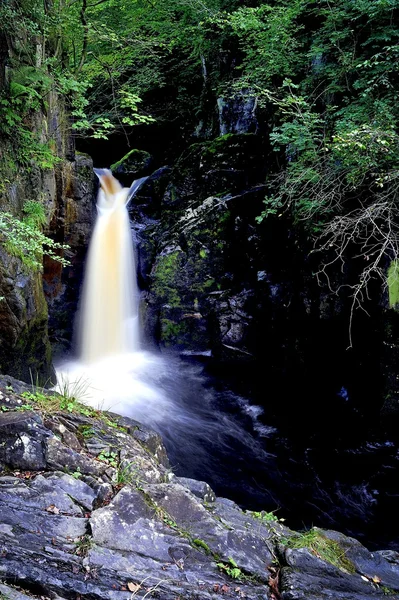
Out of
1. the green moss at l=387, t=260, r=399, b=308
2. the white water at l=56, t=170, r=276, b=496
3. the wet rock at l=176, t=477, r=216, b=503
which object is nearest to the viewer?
the wet rock at l=176, t=477, r=216, b=503

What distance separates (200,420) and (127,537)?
16.4 ft

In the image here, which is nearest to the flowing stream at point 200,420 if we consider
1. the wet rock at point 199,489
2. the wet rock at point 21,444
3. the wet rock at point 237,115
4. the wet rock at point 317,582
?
the wet rock at point 21,444

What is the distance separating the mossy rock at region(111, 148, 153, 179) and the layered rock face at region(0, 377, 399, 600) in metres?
9.48

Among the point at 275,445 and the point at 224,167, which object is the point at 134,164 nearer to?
the point at 224,167

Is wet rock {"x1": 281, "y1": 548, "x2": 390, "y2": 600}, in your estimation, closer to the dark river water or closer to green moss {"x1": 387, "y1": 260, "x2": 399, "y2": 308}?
the dark river water

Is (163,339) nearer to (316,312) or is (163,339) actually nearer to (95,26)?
(316,312)

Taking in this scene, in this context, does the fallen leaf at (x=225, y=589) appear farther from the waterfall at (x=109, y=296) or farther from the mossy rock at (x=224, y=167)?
the mossy rock at (x=224, y=167)

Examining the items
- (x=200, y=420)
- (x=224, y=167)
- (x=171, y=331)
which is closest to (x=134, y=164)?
(x=224, y=167)

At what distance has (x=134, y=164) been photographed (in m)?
12.3

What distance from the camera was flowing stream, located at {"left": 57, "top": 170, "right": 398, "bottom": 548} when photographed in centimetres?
582

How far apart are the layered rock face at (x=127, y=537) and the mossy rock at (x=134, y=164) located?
9.48 m

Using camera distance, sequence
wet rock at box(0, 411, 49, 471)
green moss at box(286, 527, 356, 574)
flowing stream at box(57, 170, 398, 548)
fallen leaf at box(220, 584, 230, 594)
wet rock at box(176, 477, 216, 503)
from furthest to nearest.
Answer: flowing stream at box(57, 170, 398, 548) → wet rock at box(176, 477, 216, 503) → green moss at box(286, 527, 356, 574) → wet rock at box(0, 411, 49, 471) → fallen leaf at box(220, 584, 230, 594)

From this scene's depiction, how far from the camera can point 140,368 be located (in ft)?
30.7

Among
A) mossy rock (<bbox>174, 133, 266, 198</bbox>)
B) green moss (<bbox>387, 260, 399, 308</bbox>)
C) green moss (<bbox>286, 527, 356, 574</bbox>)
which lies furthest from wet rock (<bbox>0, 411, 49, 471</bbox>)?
mossy rock (<bbox>174, 133, 266, 198</bbox>)
